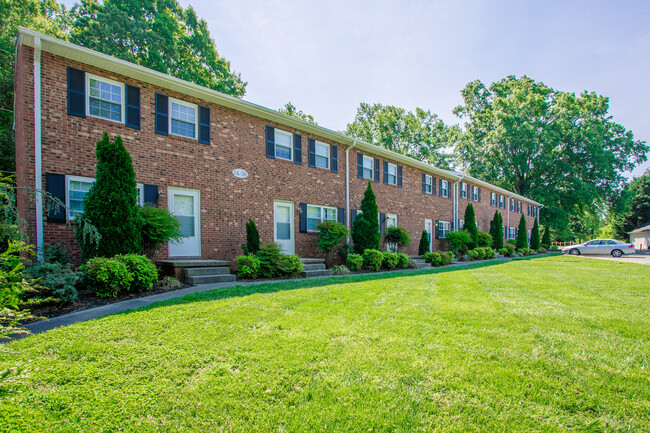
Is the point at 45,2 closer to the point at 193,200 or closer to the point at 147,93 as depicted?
the point at 147,93

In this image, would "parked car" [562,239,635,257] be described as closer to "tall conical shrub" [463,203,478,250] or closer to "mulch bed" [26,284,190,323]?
"tall conical shrub" [463,203,478,250]

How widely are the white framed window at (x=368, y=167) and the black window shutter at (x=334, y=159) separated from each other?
1815 millimetres

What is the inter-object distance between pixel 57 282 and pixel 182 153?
4.62 metres

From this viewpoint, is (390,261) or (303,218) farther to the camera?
(390,261)

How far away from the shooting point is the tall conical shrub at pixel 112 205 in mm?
6172

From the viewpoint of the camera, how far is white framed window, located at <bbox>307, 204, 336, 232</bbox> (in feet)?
38.8

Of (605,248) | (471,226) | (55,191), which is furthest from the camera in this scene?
(605,248)

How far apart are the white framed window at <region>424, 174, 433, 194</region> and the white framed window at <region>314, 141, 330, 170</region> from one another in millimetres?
7700

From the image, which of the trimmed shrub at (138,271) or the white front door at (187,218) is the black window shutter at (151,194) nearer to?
the white front door at (187,218)

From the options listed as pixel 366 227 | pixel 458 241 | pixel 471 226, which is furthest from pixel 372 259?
pixel 471 226

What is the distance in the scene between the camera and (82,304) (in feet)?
16.7

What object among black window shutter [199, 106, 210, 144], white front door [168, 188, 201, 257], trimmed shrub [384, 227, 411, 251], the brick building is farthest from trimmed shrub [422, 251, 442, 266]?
black window shutter [199, 106, 210, 144]

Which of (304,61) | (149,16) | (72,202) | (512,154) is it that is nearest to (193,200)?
(72,202)

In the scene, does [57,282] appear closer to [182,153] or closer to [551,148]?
[182,153]
